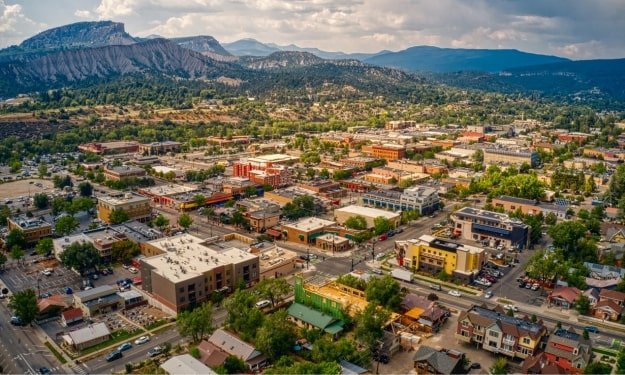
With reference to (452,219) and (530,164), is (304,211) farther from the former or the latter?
(530,164)

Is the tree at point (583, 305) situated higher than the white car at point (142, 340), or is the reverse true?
the tree at point (583, 305)

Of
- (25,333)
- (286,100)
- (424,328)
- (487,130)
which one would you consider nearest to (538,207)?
(424,328)

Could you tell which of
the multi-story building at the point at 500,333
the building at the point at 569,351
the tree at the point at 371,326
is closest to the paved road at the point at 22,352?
the tree at the point at 371,326

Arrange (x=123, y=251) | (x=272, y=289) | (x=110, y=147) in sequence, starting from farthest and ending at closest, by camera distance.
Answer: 1. (x=110, y=147)
2. (x=123, y=251)
3. (x=272, y=289)

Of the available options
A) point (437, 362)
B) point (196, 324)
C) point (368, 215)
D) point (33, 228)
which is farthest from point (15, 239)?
point (437, 362)

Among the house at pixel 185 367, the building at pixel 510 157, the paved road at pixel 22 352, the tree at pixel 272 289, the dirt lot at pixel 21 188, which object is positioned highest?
the building at pixel 510 157

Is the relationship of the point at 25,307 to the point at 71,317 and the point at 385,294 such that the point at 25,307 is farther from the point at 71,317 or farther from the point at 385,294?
the point at 385,294

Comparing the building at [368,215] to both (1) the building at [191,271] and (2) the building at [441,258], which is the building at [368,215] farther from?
(1) the building at [191,271]
